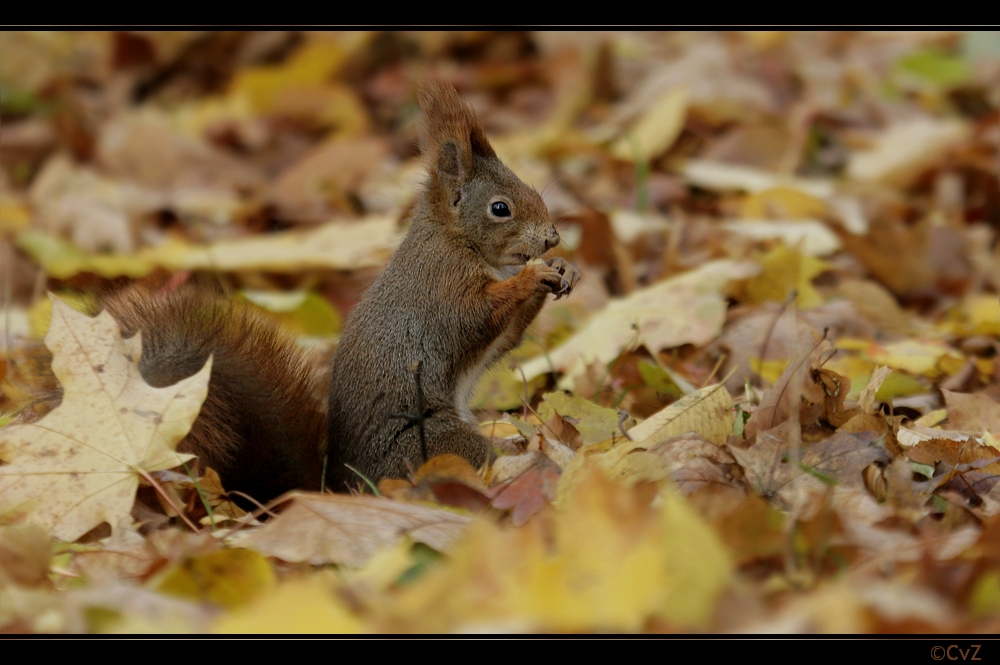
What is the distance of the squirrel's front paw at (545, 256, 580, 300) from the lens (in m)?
1.98

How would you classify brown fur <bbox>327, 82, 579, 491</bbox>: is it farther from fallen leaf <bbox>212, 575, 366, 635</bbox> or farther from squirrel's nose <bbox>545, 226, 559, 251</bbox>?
fallen leaf <bbox>212, 575, 366, 635</bbox>

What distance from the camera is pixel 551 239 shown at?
2.12 meters

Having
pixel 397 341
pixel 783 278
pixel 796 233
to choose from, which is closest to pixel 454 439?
pixel 397 341

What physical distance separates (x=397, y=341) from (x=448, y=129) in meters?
0.42

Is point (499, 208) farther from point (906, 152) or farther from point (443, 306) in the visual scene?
point (906, 152)

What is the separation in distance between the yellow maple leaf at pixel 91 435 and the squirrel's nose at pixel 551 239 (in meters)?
0.75

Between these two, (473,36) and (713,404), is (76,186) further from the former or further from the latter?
(713,404)

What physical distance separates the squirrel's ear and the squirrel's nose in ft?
0.65

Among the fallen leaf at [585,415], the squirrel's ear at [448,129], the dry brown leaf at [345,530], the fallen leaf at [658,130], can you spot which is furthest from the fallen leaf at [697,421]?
the fallen leaf at [658,130]

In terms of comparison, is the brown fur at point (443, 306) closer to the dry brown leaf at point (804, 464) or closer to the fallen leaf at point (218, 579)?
the dry brown leaf at point (804, 464)

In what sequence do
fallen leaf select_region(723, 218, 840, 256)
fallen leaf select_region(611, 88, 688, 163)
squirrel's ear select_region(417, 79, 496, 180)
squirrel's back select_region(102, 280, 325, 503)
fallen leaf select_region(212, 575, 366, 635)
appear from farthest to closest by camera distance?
fallen leaf select_region(611, 88, 688, 163)
fallen leaf select_region(723, 218, 840, 256)
squirrel's ear select_region(417, 79, 496, 180)
squirrel's back select_region(102, 280, 325, 503)
fallen leaf select_region(212, 575, 366, 635)

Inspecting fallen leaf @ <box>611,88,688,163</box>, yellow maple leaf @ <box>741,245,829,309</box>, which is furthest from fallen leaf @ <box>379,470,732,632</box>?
fallen leaf @ <box>611,88,688,163</box>
